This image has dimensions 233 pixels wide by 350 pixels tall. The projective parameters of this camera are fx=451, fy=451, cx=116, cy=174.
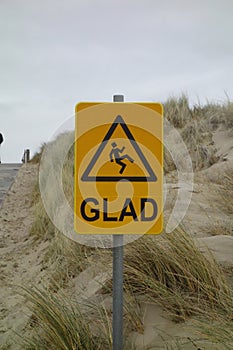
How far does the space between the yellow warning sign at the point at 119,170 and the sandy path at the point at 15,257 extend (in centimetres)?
155

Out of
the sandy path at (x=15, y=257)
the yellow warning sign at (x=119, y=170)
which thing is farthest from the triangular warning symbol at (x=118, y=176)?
the sandy path at (x=15, y=257)

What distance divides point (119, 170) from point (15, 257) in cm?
480

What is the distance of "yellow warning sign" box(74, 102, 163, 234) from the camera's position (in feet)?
6.37

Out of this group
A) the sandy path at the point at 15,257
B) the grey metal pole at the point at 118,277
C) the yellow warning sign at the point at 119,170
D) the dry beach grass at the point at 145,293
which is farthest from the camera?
the sandy path at the point at 15,257

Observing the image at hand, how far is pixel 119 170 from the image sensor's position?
1.95 metres

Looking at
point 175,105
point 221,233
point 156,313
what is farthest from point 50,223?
point 175,105

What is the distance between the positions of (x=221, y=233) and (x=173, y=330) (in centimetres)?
152

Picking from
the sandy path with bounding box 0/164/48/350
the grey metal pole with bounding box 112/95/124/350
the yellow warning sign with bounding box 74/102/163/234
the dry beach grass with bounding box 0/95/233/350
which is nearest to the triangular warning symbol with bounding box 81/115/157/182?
the yellow warning sign with bounding box 74/102/163/234

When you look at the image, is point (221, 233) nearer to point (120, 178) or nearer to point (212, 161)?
point (120, 178)

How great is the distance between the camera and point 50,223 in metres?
6.63

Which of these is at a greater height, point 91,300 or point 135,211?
point 135,211

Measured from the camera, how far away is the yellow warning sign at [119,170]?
1.94m

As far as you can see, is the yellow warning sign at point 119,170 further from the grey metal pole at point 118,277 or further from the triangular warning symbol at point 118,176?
the grey metal pole at point 118,277

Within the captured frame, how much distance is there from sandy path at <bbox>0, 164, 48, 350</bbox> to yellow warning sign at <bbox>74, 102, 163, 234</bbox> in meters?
1.55
